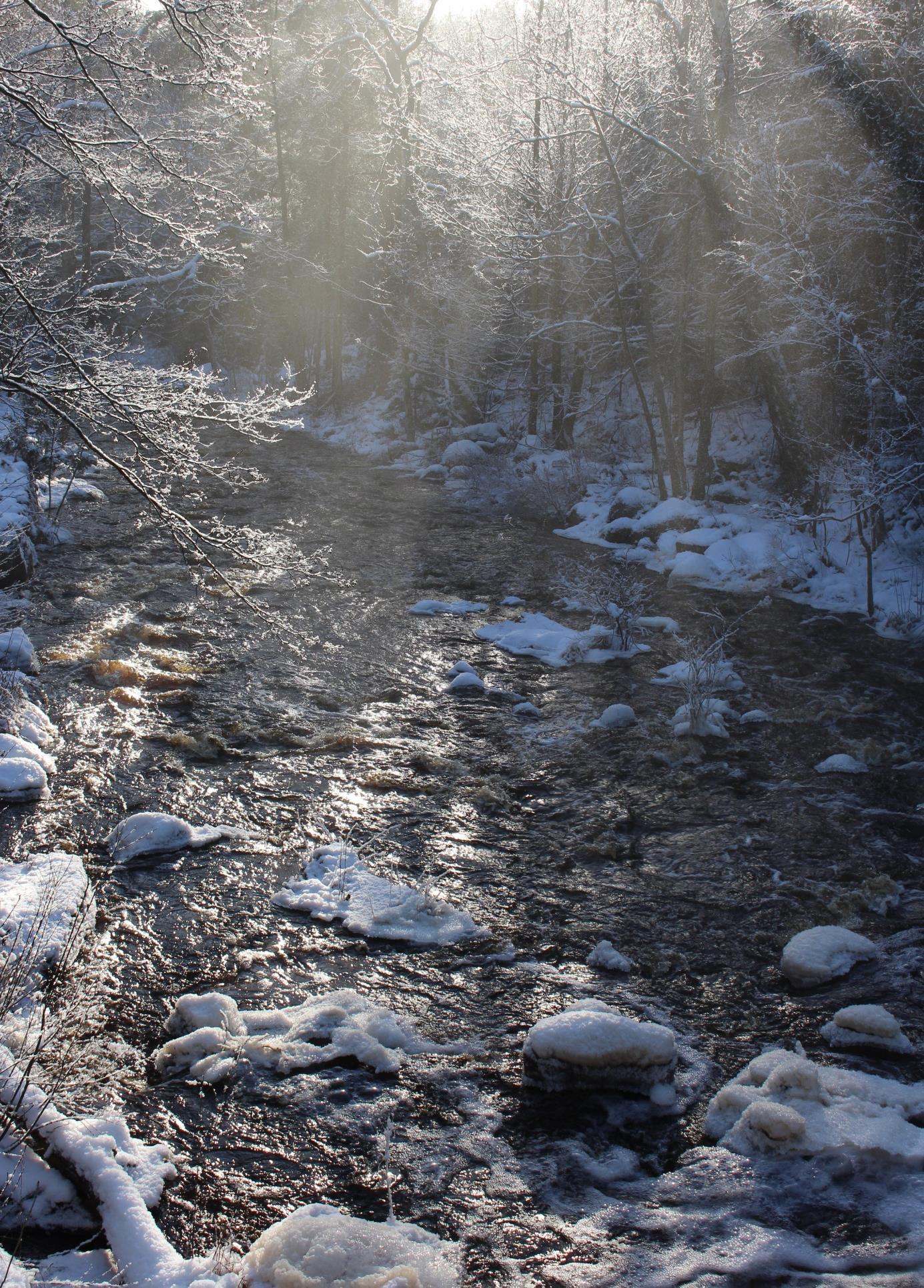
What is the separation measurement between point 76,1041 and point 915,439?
31.3ft

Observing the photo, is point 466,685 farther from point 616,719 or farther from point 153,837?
point 153,837

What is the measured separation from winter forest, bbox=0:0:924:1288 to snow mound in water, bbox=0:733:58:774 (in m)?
0.05

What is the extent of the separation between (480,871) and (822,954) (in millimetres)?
1977

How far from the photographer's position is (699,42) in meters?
13.7

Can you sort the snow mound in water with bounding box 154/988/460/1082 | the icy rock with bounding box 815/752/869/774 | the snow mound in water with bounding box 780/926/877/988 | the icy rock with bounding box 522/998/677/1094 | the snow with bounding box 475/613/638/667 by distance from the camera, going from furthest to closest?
the snow with bounding box 475/613/638/667, the icy rock with bounding box 815/752/869/774, the snow mound in water with bounding box 780/926/877/988, the snow mound in water with bounding box 154/988/460/1082, the icy rock with bounding box 522/998/677/1094

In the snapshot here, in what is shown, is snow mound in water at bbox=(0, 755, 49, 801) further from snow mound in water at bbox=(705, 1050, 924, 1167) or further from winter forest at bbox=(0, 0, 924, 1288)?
snow mound in water at bbox=(705, 1050, 924, 1167)

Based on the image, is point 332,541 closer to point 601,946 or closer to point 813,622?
point 813,622

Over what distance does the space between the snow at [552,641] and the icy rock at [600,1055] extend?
5.94 metres

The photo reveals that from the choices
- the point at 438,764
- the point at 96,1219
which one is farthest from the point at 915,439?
the point at 96,1219

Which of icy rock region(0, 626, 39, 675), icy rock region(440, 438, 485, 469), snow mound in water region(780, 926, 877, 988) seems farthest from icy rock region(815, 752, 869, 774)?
icy rock region(440, 438, 485, 469)

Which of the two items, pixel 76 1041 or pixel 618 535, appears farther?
pixel 618 535

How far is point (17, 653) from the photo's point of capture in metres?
8.14

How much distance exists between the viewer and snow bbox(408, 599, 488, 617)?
36.9ft

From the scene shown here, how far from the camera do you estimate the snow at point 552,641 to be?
32.2 ft
